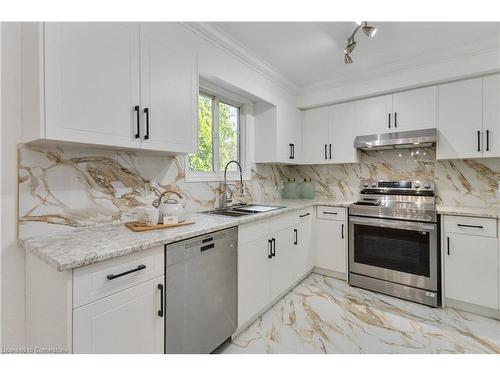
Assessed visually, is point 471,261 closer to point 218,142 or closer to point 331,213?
point 331,213

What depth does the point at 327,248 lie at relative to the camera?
2.98m

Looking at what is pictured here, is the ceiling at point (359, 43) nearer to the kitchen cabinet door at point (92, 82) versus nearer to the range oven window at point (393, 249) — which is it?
the kitchen cabinet door at point (92, 82)

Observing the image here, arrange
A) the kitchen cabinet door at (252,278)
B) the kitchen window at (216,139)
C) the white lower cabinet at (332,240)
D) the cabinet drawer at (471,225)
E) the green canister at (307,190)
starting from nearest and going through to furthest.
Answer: the kitchen cabinet door at (252,278)
the cabinet drawer at (471,225)
the kitchen window at (216,139)
the white lower cabinet at (332,240)
the green canister at (307,190)

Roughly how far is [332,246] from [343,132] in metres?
1.43

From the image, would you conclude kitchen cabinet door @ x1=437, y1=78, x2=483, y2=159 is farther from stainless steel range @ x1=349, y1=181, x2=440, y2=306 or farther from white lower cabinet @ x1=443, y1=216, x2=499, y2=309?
white lower cabinet @ x1=443, y1=216, x2=499, y2=309

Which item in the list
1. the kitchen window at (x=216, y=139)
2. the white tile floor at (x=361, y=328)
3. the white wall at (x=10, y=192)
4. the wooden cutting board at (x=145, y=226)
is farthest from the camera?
the kitchen window at (x=216, y=139)

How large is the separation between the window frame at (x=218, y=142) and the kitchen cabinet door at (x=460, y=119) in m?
2.07

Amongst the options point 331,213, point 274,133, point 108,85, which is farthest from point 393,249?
point 108,85

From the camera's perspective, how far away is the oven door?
7.75 feet

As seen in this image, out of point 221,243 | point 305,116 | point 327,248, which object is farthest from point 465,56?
point 221,243

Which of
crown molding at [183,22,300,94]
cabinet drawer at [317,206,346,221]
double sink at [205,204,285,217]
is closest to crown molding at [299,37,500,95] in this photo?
crown molding at [183,22,300,94]

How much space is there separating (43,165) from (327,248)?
2.75m

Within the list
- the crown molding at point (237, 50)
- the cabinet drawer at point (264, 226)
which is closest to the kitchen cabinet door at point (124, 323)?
the cabinet drawer at point (264, 226)

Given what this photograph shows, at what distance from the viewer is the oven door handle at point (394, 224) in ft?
7.75
